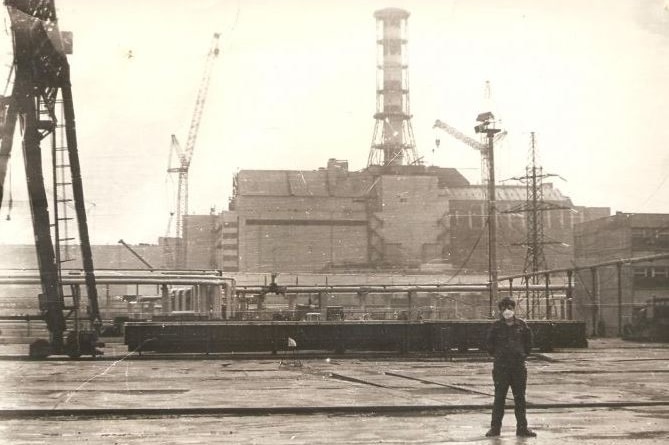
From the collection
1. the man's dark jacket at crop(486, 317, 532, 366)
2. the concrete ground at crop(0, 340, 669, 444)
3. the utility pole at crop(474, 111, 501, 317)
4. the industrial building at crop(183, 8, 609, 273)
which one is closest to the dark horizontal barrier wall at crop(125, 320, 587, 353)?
the utility pole at crop(474, 111, 501, 317)

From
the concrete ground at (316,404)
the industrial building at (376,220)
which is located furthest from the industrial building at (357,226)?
the concrete ground at (316,404)

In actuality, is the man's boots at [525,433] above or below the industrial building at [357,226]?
below

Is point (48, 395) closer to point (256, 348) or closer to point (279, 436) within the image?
point (279, 436)

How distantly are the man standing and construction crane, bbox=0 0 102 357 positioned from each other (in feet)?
47.1

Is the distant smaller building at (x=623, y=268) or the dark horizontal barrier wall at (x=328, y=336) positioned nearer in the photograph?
the dark horizontal barrier wall at (x=328, y=336)

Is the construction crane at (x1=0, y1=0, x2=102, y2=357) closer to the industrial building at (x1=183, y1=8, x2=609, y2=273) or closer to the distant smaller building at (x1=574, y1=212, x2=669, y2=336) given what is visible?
the distant smaller building at (x1=574, y1=212, x2=669, y2=336)

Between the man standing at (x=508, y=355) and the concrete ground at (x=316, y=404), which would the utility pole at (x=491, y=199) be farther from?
the man standing at (x=508, y=355)

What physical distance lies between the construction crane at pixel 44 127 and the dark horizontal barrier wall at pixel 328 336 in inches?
154

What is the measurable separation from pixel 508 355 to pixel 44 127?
60.2ft

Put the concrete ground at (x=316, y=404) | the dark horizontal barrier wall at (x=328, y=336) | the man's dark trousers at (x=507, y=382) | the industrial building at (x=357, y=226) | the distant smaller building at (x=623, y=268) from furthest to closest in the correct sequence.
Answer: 1. the industrial building at (x=357, y=226)
2. the distant smaller building at (x=623, y=268)
3. the dark horizontal barrier wall at (x=328, y=336)
4. the man's dark trousers at (x=507, y=382)
5. the concrete ground at (x=316, y=404)

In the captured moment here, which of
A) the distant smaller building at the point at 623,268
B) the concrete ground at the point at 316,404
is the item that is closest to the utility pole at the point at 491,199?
the concrete ground at the point at 316,404

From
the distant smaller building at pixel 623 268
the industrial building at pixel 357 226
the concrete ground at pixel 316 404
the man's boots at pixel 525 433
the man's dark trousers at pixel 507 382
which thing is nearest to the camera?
the man's boots at pixel 525 433

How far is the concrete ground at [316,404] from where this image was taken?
10.7 metres

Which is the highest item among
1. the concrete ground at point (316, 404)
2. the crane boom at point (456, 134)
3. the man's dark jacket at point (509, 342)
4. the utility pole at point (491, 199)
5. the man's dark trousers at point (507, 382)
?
the crane boom at point (456, 134)
